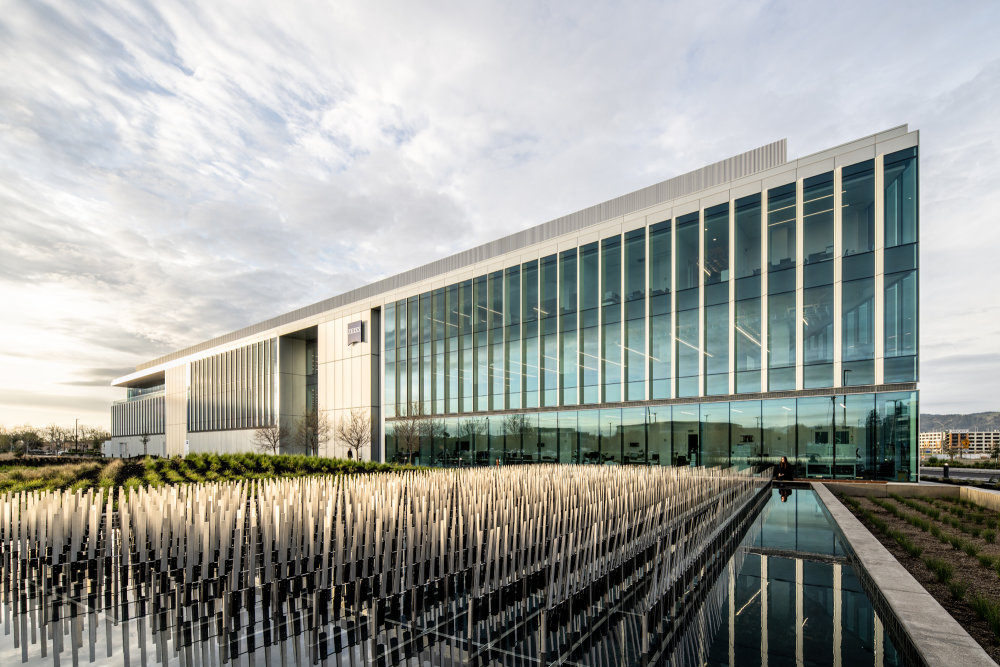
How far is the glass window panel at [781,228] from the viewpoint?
75.0ft

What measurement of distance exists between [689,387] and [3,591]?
23.7 meters

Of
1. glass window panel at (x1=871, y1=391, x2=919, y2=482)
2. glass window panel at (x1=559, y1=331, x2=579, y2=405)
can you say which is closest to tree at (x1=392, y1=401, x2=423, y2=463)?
glass window panel at (x1=559, y1=331, x2=579, y2=405)

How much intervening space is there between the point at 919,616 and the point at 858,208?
815 inches

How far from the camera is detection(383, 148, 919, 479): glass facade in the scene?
2066cm

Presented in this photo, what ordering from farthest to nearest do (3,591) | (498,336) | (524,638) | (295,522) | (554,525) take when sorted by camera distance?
1. (498,336)
2. (554,525)
3. (295,522)
4. (3,591)
5. (524,638)

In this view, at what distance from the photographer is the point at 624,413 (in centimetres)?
2744

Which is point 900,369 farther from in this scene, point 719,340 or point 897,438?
point 719,340

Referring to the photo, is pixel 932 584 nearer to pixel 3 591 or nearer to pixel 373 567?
pixel 373 567

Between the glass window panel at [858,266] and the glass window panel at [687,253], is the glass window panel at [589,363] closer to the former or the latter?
the glass window panel at [687,253]

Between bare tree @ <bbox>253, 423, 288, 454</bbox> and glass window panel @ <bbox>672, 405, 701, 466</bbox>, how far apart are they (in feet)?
117

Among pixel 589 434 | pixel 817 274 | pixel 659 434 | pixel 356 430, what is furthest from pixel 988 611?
pixel 356 430

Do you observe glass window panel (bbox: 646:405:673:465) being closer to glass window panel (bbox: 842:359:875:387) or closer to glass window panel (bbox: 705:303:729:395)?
glass window panel (bbox: 705:303:729:395)

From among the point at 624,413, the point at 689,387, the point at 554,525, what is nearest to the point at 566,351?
the point at 624,413

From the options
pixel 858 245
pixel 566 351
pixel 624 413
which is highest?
pixel 858 245
